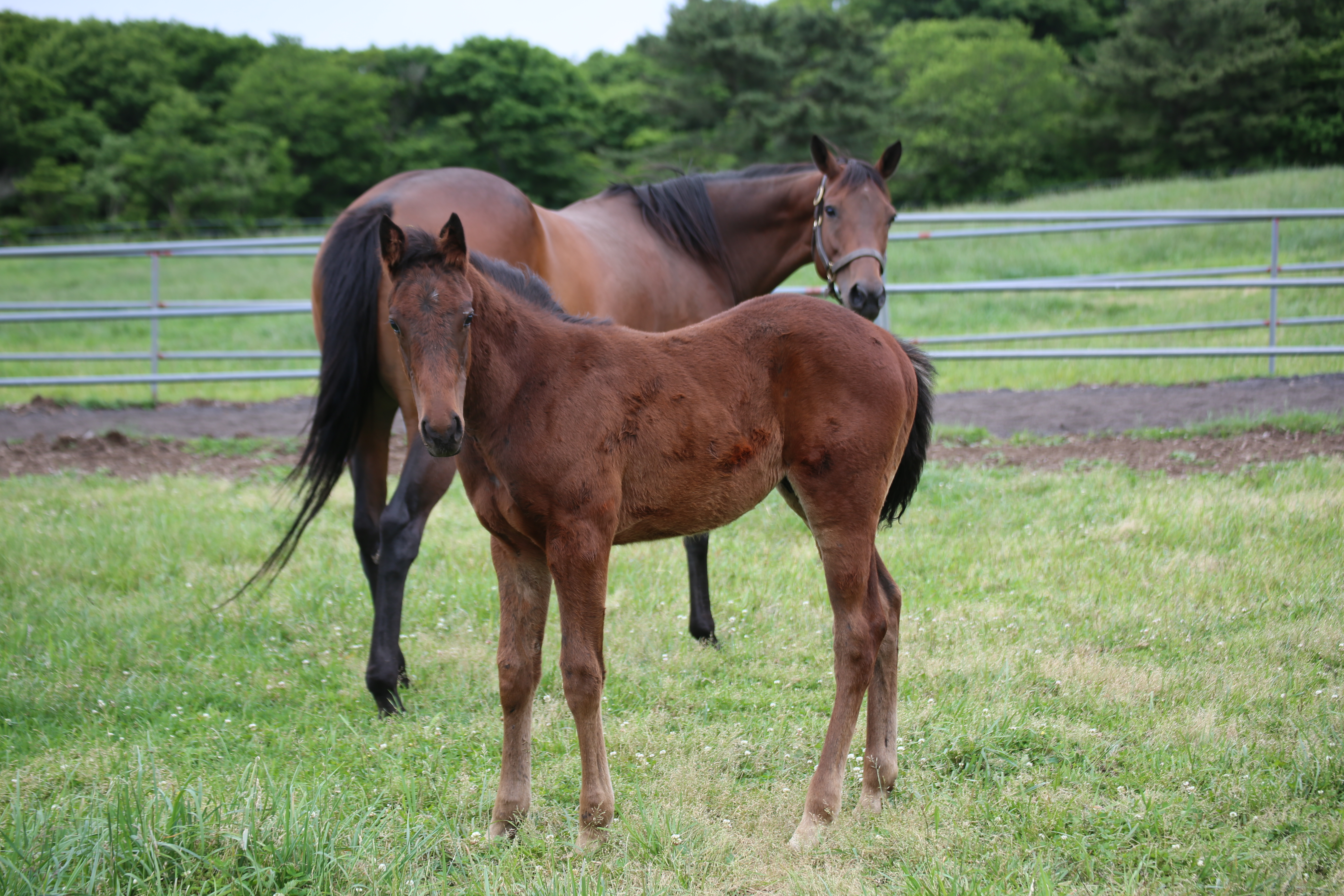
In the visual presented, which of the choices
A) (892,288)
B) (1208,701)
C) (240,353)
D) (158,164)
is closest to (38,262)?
(158,164)

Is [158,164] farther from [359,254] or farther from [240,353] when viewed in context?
[359,254]

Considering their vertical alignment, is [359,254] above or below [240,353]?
above

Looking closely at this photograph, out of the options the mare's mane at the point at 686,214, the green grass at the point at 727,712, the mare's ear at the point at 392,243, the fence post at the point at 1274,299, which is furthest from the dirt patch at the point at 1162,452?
the mare's ear at the point at 392,243

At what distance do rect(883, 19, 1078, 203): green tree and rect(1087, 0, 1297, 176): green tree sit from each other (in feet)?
7.75

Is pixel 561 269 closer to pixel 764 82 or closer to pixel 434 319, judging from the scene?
pixel 434 319

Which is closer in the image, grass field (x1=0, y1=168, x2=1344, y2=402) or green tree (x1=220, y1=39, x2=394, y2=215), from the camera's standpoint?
grass field (x1=0, y1=168, x2=1344, y2=402)

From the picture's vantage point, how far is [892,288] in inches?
314

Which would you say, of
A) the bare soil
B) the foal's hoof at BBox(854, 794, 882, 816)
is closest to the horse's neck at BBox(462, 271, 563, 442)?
the foal's hoof at BBox(854, 794, 882, 816)

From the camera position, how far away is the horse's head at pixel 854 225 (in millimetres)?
4613

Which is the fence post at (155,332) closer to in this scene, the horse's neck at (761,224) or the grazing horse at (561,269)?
the grazing horse at (561,269)

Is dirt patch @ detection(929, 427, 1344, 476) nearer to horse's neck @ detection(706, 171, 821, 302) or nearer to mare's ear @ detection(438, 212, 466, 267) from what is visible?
horse's neck @ detection(706, 171, 821, 302)

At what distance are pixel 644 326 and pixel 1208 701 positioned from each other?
10.3ft

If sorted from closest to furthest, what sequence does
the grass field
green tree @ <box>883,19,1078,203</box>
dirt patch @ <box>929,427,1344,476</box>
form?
dirt patch @ <box>929,427,1344,476</box>, the grass field, green tree @ <box>883,19,1078,203</box>

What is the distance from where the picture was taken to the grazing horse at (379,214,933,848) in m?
2.60
